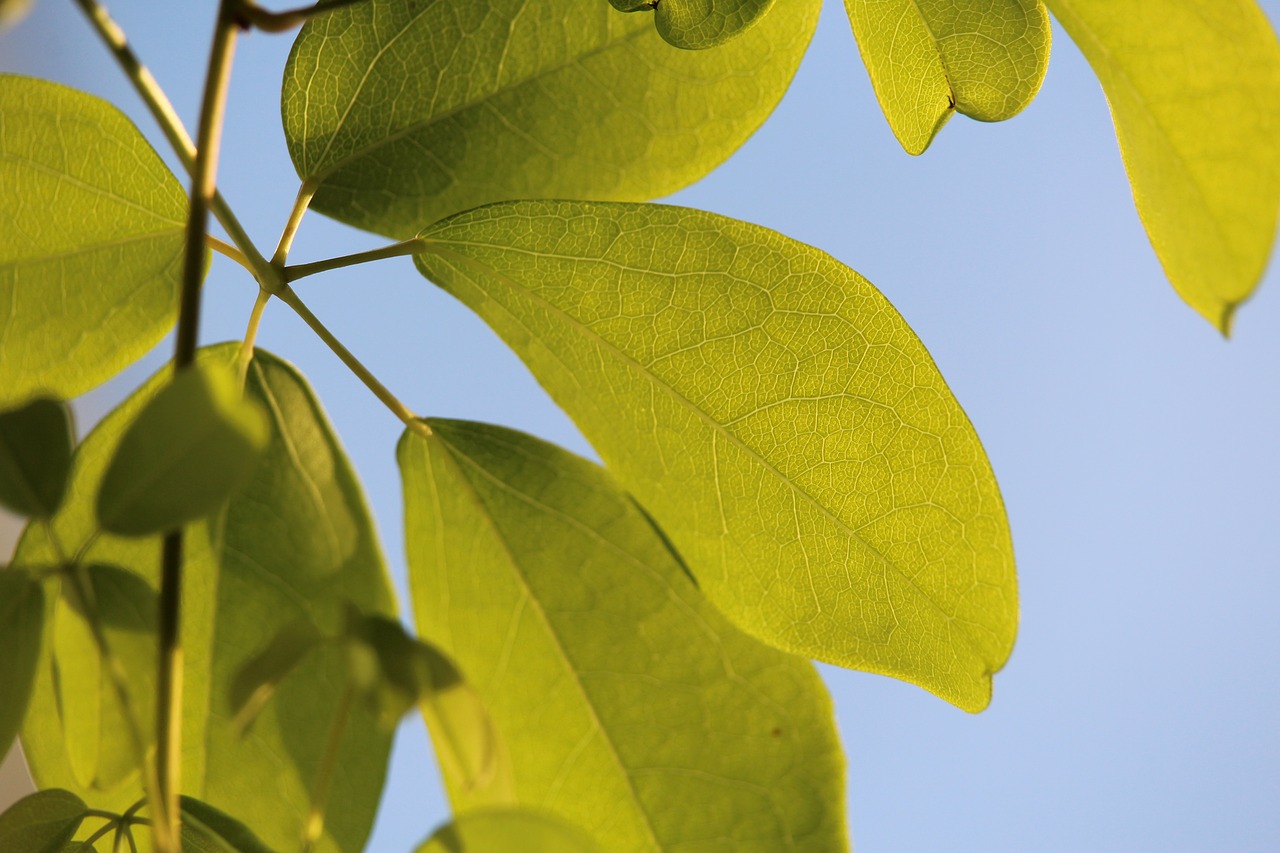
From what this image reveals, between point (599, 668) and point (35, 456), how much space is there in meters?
0.32

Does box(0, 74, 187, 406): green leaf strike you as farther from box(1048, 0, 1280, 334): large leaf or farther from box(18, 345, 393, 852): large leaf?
box(1048, 0, 1280, 334): large leaf

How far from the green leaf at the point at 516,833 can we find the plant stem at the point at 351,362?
32 centimetres

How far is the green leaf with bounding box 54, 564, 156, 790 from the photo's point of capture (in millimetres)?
386

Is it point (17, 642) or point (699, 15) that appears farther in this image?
point (699, 15)

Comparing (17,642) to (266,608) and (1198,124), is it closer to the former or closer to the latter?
(266,608)

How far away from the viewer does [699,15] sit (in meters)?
0.50

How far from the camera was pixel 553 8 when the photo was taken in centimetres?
→ 60

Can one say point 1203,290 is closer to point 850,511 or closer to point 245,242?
point 850,511

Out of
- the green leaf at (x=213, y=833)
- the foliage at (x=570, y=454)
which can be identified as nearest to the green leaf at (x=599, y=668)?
the foliage at (x=570, y=454)

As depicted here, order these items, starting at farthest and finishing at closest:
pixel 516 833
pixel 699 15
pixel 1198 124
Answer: pixel 699 15 < pixel 1198 124 < pixel 516 833

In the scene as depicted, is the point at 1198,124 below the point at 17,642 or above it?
above

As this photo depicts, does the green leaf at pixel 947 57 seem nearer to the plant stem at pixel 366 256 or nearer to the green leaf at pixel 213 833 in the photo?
the plant stem at pixel 366 256

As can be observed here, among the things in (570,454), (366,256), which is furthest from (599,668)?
(366,256)

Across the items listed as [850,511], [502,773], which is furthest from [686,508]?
[502,773]
